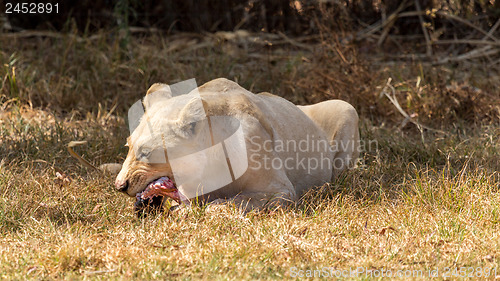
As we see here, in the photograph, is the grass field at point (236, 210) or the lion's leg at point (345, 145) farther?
the lion's leg at point (345, 145)

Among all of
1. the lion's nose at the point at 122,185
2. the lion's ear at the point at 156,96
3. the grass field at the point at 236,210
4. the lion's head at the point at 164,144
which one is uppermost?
the lion's ear at the point at 156,96

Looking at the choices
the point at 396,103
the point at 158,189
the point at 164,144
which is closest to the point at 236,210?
the point at 158,189

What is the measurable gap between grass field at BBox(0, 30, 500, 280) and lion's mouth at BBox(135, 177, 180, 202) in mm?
141

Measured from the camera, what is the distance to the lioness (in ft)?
12.1

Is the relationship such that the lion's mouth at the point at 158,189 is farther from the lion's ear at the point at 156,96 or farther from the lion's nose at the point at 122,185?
the lion's ear at the point at 156,96

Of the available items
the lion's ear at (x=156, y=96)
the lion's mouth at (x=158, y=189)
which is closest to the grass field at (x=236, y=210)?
the lion's mouth at (x=158, y=189)

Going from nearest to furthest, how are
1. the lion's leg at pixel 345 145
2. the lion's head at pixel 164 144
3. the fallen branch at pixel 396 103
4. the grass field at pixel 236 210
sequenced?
the grass field at pixel 236 210 → the lion's head at pixel 164 144 → the lion's leg at pixel 345 145 → the fallen branch at pixel 396 103

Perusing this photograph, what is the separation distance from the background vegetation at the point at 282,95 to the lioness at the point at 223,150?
0.18m

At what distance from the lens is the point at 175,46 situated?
7.95m

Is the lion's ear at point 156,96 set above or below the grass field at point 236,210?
above

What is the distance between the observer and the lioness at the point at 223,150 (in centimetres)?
370

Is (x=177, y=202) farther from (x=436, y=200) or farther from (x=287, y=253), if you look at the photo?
(x=436, y=200)

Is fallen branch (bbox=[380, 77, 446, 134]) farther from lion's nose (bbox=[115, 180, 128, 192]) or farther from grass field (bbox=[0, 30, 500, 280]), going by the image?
lion's nose (bbox=[115, 180, 128, 192])

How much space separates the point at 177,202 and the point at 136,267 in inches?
35.5
